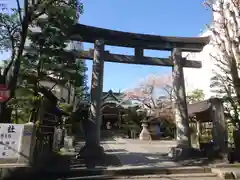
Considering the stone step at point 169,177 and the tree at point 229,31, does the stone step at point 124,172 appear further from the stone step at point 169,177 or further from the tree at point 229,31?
the tree at point 229,31

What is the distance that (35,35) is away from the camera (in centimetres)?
962

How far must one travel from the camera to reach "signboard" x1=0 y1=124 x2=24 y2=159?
20.9 ft

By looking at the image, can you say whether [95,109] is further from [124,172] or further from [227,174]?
[227,174]

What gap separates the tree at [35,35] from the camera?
28.3ft

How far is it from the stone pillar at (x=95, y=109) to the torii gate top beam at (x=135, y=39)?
0.51 metres

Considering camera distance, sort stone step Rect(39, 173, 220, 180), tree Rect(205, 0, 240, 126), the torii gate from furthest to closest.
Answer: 1. the torii gate
2. tree Rect(205, 0, 240, 126)
3. stone step Rect(39, 173, 220, 180)

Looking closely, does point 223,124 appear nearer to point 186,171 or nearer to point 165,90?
point 186,171

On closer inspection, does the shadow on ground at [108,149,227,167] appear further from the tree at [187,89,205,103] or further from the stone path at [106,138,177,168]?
the tree at [187,89,205,103]

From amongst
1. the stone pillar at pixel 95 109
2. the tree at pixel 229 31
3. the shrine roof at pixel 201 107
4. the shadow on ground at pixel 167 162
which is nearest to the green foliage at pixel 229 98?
the shrine roof at pixel 201 107

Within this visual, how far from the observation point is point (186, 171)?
26.6 ft

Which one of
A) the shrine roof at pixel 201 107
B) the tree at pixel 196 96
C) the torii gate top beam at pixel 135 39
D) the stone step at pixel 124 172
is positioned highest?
the torii gate top beam at pixel 135 39

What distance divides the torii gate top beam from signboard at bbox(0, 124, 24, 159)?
20.0 feet

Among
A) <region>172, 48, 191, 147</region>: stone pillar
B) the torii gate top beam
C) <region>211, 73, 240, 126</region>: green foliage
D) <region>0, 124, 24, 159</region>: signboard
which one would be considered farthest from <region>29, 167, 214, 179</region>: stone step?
the torii gate top beam

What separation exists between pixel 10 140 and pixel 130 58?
769 cm
